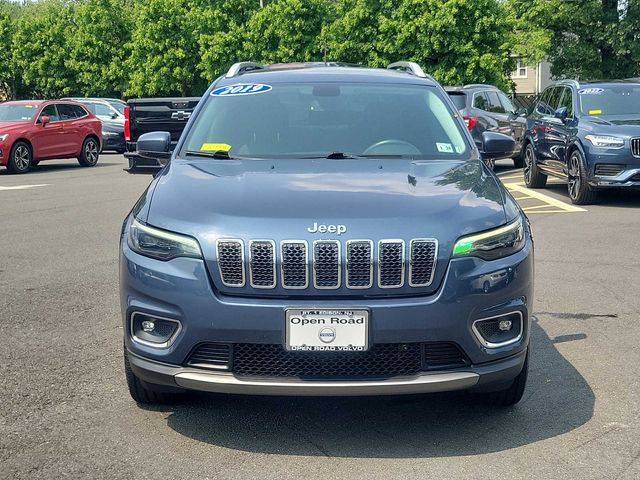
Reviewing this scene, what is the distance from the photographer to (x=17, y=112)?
22234 millimetres

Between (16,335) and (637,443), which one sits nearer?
(637,443)

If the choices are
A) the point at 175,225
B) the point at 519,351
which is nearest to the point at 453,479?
the point at 519,351

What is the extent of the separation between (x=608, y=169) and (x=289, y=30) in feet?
121

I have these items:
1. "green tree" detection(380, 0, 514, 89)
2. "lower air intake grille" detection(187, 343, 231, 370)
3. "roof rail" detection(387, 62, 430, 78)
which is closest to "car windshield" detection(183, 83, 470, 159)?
"roof rail" detection(387, 62, 430, 78)

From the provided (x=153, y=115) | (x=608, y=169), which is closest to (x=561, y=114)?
(x=608, y=169)

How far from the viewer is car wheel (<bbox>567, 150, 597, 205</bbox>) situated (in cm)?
1387

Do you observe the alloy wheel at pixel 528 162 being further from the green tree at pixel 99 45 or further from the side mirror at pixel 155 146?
the green tree at pixel 99 45

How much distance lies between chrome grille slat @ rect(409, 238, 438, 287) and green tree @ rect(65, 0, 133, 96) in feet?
181

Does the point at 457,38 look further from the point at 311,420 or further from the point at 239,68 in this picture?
the point at 311,420

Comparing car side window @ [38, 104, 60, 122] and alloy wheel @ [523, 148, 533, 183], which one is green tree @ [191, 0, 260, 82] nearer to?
car side window @ [38, 104, 60, 122]

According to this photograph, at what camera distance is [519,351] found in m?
4.38

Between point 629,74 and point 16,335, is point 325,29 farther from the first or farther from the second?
point 16,335

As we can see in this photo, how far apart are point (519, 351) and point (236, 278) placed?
4.37 ft

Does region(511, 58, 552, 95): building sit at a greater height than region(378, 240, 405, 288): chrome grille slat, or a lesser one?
lesser
